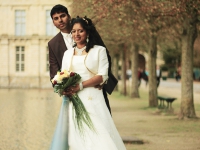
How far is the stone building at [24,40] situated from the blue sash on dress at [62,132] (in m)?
48.4

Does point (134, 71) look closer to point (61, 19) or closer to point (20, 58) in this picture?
point (61, 19)

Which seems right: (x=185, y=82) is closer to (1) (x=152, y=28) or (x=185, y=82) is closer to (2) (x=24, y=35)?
(1) (x=152, y=28)

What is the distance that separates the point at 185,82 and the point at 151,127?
2.45 metres

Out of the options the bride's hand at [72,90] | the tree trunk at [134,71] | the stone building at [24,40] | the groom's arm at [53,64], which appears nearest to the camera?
the bride's hand at [72,90]

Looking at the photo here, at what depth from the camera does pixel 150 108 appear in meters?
22.5

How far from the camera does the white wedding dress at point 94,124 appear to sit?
620 cm

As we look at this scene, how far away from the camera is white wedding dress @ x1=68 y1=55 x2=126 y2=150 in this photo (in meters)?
6.20

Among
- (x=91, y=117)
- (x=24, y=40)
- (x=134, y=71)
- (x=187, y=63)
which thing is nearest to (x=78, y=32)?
(x=91, y=117)

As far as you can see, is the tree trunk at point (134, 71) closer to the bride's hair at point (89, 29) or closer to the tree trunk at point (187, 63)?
the tree trunk at point (187, 63)

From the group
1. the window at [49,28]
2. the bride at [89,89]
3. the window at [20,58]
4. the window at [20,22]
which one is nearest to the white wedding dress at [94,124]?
the bride at [89,89]

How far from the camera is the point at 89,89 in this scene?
635 cm

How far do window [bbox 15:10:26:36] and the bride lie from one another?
50.0 metres

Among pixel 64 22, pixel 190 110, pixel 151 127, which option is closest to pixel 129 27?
pixel 190 110

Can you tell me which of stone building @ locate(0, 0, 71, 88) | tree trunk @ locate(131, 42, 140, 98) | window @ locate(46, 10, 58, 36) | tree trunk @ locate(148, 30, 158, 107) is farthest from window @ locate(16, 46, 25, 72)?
tree trunk @ locate(148, 30, 158, 107)
